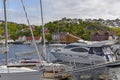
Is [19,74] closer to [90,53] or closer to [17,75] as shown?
[17,75]

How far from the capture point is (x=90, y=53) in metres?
43.3

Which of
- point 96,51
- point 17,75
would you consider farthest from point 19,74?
point 96,51

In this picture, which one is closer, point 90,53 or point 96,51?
point 96,51

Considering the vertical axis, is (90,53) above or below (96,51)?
below

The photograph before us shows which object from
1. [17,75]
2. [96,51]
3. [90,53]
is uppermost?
[17,75]

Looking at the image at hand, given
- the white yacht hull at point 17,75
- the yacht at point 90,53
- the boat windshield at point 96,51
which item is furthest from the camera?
the boat windshield at point 96,51

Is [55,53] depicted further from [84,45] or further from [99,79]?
[99,79]

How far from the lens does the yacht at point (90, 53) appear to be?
41.6 meters

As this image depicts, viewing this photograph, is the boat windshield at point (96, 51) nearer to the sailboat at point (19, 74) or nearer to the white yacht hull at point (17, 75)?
the sailboat at point (19, 74)

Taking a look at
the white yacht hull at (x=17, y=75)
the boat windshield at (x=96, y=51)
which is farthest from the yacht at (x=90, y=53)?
the white yacht hull at (x=17, y=75)

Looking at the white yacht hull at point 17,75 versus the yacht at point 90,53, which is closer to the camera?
the white yacht hull at point 17,75

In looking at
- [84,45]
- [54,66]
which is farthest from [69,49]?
[54,66]

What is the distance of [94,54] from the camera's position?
42.7 m

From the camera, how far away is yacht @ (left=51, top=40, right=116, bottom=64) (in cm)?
4162
